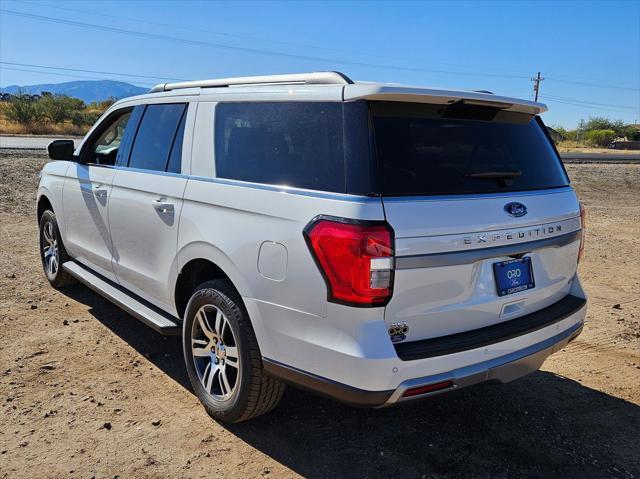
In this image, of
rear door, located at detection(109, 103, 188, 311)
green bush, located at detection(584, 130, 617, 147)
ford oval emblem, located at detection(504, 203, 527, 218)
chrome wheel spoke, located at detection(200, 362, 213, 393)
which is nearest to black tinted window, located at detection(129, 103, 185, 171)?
rear door, located at detection(109, 103, 188, 311)

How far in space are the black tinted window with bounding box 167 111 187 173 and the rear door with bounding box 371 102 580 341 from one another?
1537 millimetres

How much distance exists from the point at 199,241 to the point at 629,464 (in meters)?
2.69

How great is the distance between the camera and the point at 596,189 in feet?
52.4

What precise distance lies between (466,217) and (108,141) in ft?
12.2

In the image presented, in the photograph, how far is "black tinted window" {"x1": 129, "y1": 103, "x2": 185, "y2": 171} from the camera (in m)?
3.76

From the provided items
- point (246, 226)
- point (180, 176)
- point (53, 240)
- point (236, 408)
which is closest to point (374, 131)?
point (246, 226)

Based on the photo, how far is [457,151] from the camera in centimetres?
283

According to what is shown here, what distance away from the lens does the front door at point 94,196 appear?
4.38 meters

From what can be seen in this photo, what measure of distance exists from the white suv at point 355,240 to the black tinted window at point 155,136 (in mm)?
66

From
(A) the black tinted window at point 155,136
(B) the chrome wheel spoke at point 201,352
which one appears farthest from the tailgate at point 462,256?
(A) the black tinted window at point 155,136

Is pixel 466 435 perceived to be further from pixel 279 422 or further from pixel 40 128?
pixel 40 128

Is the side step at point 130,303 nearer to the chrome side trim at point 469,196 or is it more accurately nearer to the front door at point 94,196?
the front door at point 94,196

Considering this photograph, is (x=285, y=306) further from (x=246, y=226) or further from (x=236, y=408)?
(x=236, y=408)

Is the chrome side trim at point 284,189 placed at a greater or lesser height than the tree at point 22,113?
lesser
